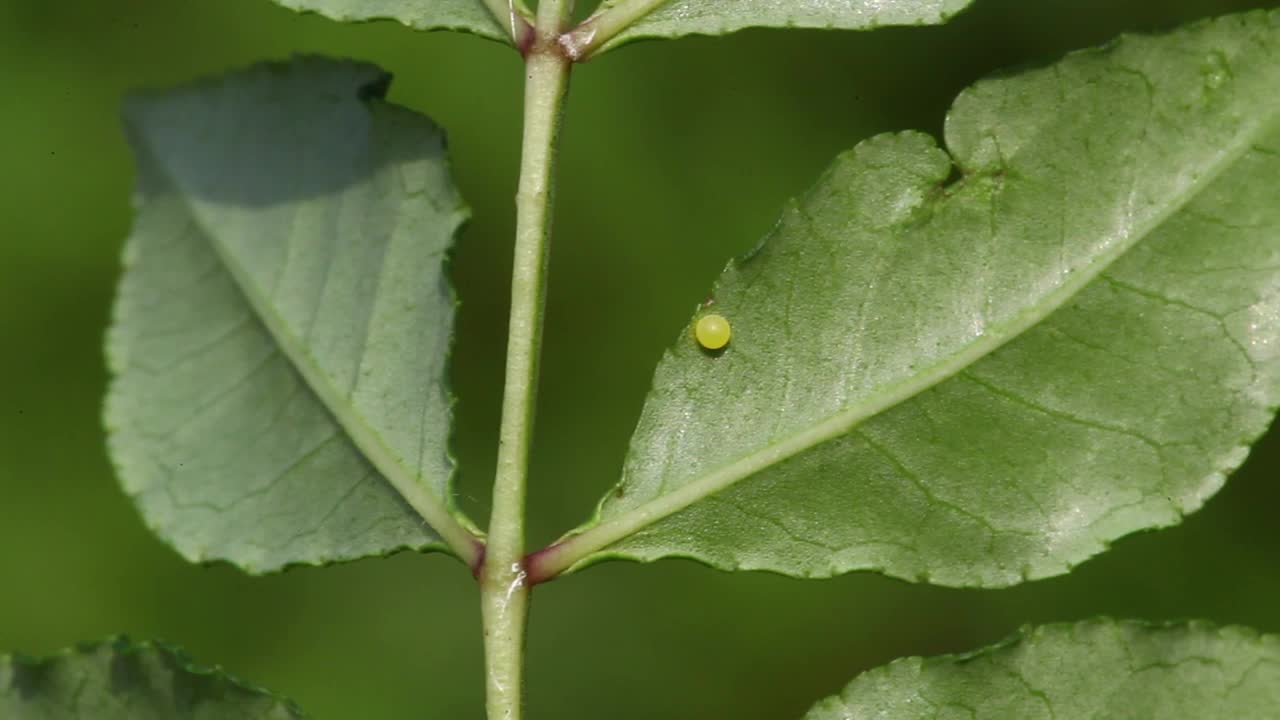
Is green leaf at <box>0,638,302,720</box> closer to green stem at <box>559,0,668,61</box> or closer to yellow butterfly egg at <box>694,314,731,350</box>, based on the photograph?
yellow butterfly egg at <box>694,314,731,350</box>

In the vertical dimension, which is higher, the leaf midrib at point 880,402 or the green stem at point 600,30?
the green stem at point 600,30

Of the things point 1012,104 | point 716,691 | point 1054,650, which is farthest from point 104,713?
point 716,691

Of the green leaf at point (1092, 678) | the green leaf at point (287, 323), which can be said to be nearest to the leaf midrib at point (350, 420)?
the green leaf at point (287, 323)

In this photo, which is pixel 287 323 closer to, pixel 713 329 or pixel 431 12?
pixel 431 12

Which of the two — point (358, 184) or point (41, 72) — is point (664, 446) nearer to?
point (358, 184)

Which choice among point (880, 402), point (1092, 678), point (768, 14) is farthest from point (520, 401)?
point (1092, 678)

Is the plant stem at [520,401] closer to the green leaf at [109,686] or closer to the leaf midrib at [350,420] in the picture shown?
the leaf midrib at [350,420]

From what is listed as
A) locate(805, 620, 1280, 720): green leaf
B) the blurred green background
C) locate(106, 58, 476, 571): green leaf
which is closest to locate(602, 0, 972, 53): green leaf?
locate(106, 58, 476, 571): green leaf
